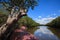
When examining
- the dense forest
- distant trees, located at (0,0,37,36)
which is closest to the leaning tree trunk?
distant trees, located at (0,0,37,36)

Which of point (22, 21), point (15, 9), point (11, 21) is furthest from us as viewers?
point (22, 21)

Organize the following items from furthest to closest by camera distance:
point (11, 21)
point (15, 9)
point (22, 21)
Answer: point (22, 21), point (15, 9), point (11, 21)

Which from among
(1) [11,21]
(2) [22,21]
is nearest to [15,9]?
(1) [11,21]

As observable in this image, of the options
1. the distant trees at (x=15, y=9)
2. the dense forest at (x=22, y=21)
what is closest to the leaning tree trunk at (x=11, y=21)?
the distant trees at (x=15, y=9)

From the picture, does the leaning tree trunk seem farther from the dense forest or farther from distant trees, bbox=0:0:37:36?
the dense forest

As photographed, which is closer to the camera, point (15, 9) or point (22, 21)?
point (15, 9)

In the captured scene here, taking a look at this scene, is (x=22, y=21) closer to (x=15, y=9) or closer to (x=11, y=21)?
(x=15, y=9)

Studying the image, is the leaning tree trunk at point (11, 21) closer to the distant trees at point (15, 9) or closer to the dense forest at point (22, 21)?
the distant trees at point (15, 9)

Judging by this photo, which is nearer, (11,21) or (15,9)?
(11,21)

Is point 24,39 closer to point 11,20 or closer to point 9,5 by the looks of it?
point 11,20

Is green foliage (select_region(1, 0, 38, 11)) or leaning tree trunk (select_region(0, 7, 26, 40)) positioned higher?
green foliage (select_region(1, 0, 38, 11))

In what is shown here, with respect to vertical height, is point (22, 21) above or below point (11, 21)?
above

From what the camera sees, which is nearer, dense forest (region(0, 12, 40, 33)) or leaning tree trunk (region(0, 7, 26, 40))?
leaning tree trunk (region(0, 7, 26, 40))

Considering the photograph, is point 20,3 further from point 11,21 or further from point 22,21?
point 22,21
